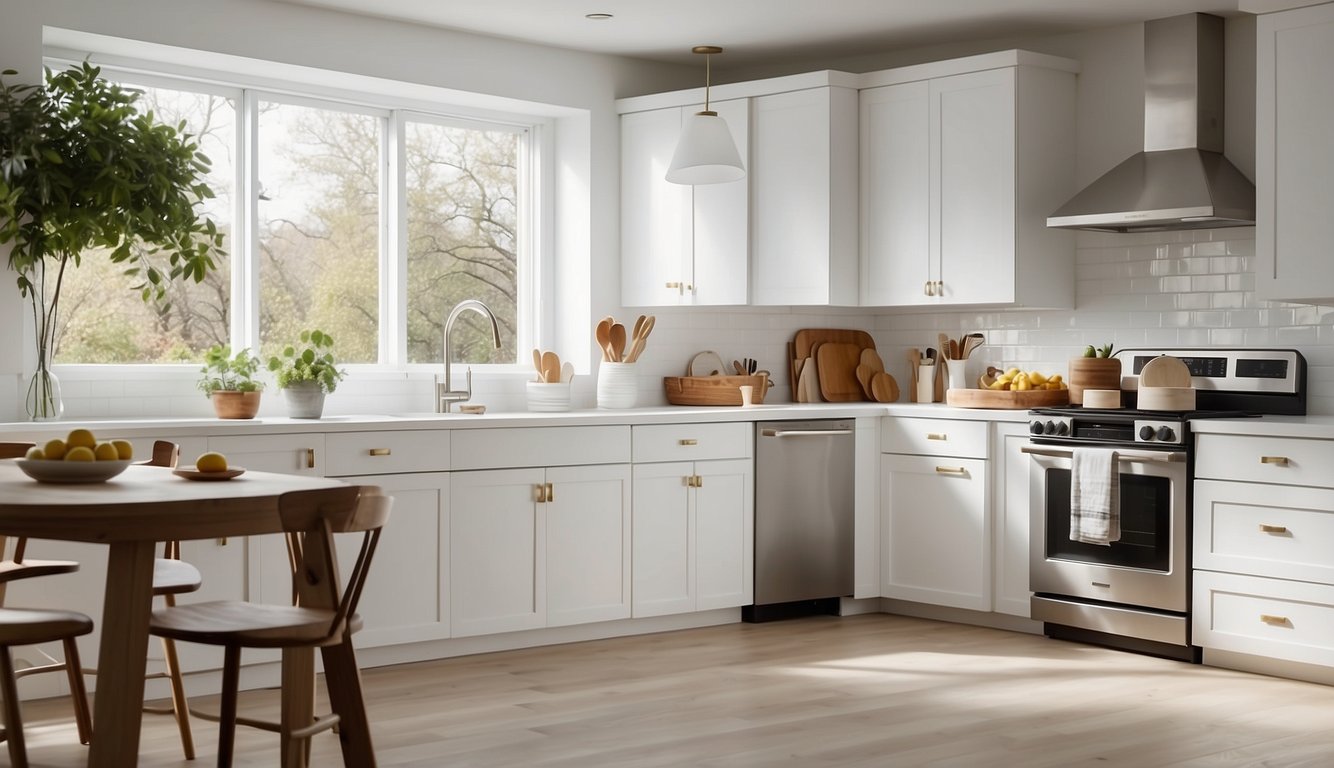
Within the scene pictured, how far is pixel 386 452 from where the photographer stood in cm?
488

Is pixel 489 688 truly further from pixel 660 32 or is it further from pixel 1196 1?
pixel 1196 1

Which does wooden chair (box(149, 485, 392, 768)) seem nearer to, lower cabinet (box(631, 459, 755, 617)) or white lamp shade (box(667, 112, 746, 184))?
lower cabinet (box(631, 459, 755, 617))

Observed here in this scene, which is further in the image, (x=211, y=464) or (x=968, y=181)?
(x=968, y=181)

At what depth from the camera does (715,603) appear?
5.70 m

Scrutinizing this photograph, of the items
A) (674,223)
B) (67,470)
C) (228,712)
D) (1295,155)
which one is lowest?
(228,712)

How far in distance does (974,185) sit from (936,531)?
148 cm

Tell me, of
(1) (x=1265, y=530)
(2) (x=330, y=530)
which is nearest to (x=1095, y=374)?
(1) (x=1265, y=530)

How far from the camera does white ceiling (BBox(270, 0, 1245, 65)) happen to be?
542 centimetres

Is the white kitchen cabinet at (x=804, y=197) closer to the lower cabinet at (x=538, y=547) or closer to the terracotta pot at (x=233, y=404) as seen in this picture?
the lower cabinet at (x=538, y=547)

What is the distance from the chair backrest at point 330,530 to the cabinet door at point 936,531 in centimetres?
308

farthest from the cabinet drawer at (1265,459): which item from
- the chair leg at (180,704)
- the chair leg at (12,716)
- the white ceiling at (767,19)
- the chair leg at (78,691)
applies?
the chair leg at (12,716)

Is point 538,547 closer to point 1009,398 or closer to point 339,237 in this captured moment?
point 339,237

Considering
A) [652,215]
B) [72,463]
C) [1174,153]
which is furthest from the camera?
[652,215]

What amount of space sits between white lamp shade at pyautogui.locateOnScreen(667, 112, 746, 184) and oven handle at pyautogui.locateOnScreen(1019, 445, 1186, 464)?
1596 mm
